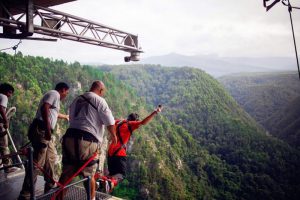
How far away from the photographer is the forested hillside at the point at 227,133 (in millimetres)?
103688

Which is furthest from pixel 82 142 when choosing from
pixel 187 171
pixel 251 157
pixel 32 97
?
pixel 251 157

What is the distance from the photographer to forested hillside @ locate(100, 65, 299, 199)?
104 metres

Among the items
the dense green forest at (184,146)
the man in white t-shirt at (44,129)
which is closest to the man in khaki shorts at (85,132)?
the man in white t-shirt at (44,129)

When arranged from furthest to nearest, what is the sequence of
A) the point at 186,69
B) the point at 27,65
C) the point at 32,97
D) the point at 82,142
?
the point at 186,69
the point at 27,65
the point at 32,97
the point at 82,142

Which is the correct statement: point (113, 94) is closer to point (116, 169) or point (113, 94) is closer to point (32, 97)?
point (32, 97)

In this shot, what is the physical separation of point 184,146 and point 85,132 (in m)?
110

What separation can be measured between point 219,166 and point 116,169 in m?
110

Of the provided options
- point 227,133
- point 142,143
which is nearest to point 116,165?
point 142,143

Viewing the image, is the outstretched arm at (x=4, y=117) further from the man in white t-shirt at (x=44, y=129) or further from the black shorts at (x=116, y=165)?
the black shorts at (x=116, y=165)

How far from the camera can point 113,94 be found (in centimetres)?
10588

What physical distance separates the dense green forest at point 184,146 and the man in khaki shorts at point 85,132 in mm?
58477

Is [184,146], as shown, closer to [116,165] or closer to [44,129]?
[116,165]

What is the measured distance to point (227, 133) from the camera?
5002 inches

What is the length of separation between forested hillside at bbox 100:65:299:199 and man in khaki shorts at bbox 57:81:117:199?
339 feet
